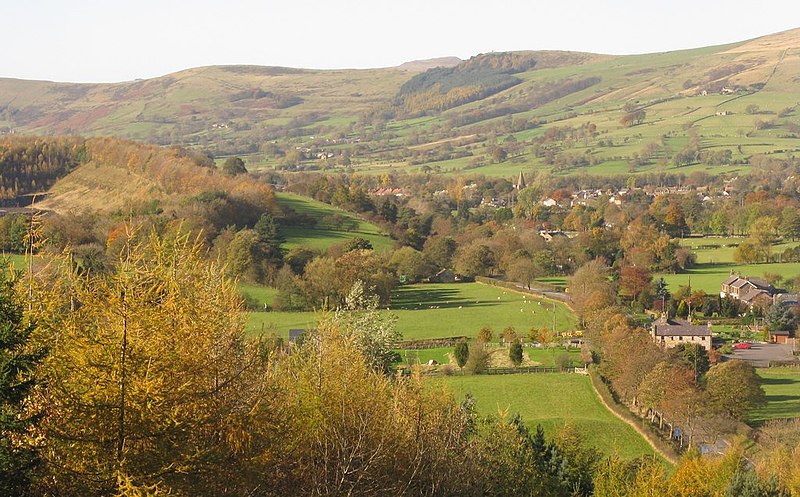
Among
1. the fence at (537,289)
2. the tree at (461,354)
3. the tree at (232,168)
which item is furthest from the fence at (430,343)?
the tree at (232,168)

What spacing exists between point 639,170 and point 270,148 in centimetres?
8528

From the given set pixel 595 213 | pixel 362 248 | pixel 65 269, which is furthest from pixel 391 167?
pixel 65 269

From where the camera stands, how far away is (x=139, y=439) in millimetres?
9523

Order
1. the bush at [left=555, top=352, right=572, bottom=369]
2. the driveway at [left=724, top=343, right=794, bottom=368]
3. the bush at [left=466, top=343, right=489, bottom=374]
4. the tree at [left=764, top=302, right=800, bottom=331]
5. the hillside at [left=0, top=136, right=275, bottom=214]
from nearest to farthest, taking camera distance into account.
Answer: the bush at [left=466, top=343, right=489, bottom=374] → the bush at [left=555, top=352, right=572, bottom=369] → the driveway at [left=724, top=343, right=794, bottom=368] → the tree at [left=764, top=302, right=800, bottom=331] → the hillside at [left=0, top=136, right=275, bottom=214]

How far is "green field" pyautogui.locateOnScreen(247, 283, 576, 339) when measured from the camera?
50656 millimetres

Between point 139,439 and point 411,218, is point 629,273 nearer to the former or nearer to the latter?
point 411,218

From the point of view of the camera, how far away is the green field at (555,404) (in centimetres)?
3216

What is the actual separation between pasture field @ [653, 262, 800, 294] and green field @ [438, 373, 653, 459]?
25891mm

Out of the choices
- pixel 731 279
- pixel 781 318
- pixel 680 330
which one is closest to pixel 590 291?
pixel 680 330

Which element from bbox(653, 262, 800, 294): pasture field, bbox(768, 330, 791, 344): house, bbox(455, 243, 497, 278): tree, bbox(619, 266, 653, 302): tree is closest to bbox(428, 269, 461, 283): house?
bbox(455, 243, 497, 278): tree

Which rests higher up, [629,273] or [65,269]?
[65,269]

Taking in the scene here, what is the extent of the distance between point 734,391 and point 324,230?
48627 millimetres

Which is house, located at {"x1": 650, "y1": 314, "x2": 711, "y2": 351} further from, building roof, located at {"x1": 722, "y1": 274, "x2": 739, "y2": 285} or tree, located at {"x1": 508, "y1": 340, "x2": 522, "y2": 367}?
building roof, located at {"x1": 722, "y1": 274, "x2": 739, "y2": 285}

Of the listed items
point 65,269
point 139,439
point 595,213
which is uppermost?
point 65,269
